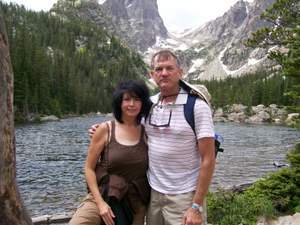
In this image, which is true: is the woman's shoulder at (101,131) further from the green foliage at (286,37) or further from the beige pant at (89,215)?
the green foliage at (286,37)

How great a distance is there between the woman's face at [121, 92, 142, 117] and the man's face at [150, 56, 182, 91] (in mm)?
325

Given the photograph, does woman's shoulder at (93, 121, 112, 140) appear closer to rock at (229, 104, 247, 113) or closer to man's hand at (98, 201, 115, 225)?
man's hand at (98, 201, 115, 225)

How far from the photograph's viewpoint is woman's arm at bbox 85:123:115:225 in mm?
4570

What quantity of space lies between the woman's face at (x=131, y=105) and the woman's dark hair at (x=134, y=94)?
0.03 metres

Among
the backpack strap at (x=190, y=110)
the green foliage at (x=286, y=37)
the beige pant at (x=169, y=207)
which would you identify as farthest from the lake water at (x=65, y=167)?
the backpack strap at (x=190, y=110)

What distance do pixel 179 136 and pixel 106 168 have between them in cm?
88

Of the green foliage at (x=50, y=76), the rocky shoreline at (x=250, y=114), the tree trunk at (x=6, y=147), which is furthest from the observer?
the rocky shoreline at (x=250, y=114)

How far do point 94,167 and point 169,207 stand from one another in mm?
922

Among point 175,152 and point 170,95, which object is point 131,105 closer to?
point 170,95

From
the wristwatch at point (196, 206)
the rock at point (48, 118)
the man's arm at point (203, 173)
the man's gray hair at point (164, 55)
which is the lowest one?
the rock at point (48, 118)

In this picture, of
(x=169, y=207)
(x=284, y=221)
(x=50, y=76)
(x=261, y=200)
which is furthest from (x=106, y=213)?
(x=50, y=76)

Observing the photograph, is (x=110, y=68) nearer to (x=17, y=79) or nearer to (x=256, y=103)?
(x=256, y=103)

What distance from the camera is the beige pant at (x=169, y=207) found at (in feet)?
15.1

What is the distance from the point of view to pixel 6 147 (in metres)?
3.78
